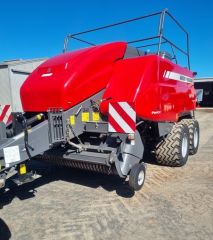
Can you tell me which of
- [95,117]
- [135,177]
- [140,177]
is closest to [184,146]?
[140,177]

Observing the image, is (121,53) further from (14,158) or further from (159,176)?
(14,158)

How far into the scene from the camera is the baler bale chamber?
3899mm

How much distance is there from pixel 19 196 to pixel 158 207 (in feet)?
6.73

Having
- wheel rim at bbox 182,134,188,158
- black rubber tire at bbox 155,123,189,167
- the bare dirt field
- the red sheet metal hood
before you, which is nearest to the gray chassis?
the red sheet metal hood

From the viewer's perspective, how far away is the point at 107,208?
374 cm

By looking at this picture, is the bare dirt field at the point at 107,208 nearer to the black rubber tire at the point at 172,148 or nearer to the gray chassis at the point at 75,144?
the black rubber tire at the point at 172,148

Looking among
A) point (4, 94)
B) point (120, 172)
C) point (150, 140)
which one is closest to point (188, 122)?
point (150, 140)

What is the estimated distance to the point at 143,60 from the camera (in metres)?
4.71

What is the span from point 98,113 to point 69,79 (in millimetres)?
743

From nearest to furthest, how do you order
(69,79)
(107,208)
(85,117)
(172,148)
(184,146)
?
(107,208) < (69,79) < (85,117) < (172,148) < (184,146)

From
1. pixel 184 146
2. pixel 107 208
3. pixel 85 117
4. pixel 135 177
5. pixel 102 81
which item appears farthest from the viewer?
pixel 184 146

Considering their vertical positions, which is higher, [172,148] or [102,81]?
[102,81]

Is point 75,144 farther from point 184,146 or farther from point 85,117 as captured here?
point 184,146

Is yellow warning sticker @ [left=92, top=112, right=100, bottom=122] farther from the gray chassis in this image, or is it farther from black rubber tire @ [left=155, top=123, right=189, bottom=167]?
black rubber tire @ [left=155, top=123, right=189, bottom=167]
